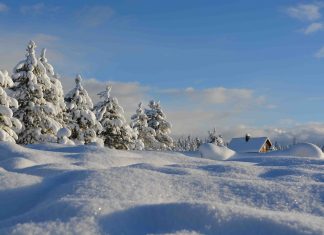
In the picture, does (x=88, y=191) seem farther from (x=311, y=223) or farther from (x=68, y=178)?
(x=311, y=223)

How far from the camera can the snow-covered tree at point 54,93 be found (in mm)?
27469

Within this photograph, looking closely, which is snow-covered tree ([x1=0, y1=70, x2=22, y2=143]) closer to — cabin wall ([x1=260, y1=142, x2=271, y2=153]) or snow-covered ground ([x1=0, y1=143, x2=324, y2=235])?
snow-covered ground ([x1=0, y1=143, x2=324, y2=235])

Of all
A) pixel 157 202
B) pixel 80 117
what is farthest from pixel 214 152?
pixel 80 117

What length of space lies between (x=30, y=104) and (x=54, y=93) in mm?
2113

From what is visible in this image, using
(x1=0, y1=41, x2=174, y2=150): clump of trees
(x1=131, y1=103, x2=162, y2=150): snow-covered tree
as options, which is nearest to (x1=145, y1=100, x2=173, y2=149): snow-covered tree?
(x1=131, y1=103, x2=162, y2=150): snow-covered tree

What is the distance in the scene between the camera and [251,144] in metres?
54.5

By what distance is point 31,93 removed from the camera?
86.0 feet

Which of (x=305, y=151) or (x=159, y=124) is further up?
(x=159, y=124)

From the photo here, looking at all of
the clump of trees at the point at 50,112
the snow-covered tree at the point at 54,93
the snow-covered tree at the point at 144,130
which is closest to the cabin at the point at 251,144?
the snow-covered tree at the point at 144,130

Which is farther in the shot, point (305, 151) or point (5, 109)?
point (5, 109)

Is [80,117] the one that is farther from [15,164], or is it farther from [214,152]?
[15,164]

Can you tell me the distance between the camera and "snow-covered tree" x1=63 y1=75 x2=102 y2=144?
29.3 m

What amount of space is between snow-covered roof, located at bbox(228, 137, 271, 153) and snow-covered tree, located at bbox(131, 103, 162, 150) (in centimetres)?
1446

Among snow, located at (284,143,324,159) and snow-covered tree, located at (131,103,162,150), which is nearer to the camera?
snow, located at (284,143,324,159)
